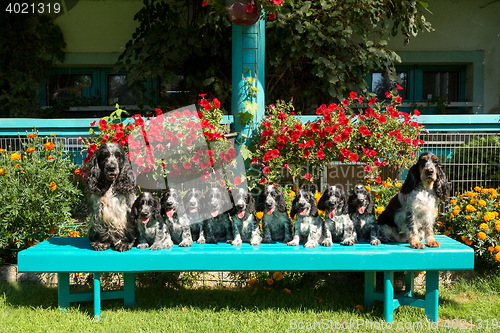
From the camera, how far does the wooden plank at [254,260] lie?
296 centimetres

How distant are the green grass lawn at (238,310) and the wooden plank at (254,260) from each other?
394 mm

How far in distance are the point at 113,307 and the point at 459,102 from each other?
287 inches

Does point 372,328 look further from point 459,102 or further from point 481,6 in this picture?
point 481,6

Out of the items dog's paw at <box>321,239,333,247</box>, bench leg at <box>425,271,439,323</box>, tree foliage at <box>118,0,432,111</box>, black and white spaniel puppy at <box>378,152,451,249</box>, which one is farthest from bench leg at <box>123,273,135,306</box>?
tree foliage at <box>118,0,432,111</box>

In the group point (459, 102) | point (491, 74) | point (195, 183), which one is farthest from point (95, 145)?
point (491, 74)

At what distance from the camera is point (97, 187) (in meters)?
2.95

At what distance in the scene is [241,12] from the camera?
13.6 feet

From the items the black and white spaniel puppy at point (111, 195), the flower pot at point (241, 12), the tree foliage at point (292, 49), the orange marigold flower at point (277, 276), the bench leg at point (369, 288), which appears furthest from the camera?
the tree foliage at point (292, 49)

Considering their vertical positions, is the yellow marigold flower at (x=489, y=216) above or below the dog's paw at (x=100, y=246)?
above

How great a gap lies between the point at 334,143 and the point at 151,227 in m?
1.90

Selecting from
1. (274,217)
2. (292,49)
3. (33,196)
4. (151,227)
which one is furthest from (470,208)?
(33,196)

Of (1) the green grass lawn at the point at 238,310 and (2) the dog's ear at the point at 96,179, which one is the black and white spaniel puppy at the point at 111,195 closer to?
(2) the dog's ear at the point at 96,179

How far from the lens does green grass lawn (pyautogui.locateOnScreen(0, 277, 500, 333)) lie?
2.97 m

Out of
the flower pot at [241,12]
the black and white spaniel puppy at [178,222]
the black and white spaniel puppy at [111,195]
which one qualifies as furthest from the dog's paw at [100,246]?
the flower pot at [241,12]
